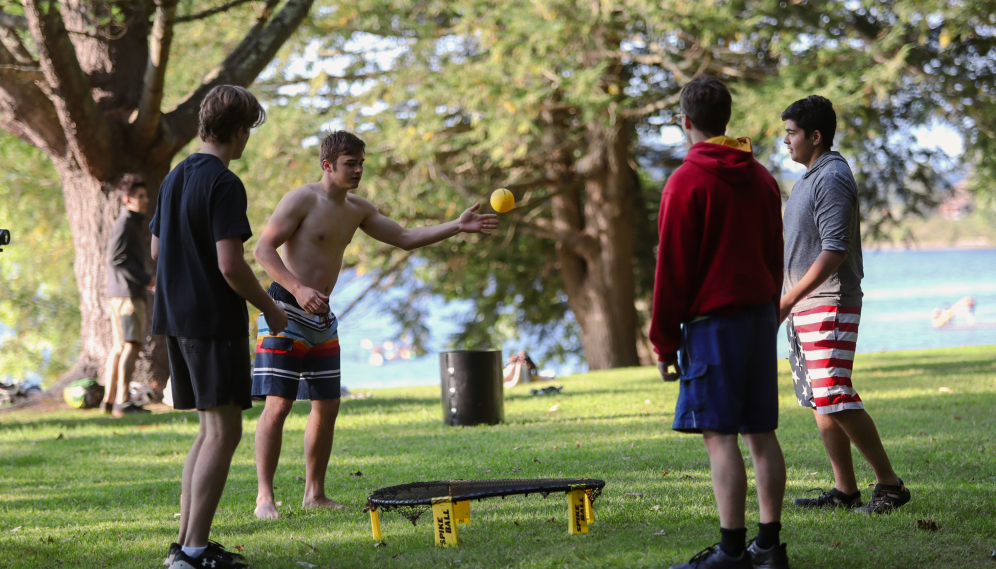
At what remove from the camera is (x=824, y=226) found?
14.2 feet

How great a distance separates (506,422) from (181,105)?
229 inches

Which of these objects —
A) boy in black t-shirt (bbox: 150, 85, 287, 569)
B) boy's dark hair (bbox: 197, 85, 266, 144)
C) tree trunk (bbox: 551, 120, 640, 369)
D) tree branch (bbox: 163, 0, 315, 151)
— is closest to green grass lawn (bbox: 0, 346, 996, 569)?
boy in black t-shirt (bbox: 150, 85, 287, 569)

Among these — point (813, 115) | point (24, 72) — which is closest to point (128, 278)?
point (24, 72)

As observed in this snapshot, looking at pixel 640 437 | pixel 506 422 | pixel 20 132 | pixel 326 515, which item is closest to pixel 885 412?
pixel 640 437

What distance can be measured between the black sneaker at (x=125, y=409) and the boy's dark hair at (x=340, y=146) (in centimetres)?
597

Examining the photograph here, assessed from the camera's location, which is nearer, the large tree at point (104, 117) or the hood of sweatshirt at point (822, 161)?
the hood of sweatshirt at point (822, 161)

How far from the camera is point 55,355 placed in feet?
83.7

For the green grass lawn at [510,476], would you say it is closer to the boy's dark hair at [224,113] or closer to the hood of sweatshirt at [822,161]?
the hood of sweatshirt at [822,161]

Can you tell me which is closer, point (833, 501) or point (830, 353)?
point (830, 353)

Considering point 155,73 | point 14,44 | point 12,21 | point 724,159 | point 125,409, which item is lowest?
point 125,409

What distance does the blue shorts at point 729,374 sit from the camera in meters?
3.37

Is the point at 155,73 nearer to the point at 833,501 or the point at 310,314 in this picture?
the point at 310,314

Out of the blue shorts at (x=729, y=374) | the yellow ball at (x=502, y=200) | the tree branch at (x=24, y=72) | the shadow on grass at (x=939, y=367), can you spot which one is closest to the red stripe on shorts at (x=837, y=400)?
the blue shorts at (x=729, y=374)

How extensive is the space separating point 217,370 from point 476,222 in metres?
1.81
